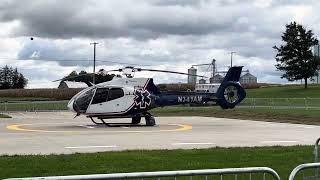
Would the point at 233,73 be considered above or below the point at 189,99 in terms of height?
above

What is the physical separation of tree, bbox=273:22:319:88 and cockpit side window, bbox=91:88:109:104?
69.1 meters

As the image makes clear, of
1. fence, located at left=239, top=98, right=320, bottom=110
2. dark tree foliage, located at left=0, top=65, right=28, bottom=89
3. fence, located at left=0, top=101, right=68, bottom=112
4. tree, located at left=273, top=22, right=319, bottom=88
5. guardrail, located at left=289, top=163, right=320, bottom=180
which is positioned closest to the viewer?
guardrail, located at left=289, top=163, right=320, bottom=180

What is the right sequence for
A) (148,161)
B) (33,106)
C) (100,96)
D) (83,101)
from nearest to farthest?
(148,161)
(83,101)
(100,96)
(33,106)

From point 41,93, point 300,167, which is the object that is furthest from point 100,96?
point 41,93

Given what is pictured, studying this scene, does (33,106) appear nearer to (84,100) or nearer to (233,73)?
(84,100)

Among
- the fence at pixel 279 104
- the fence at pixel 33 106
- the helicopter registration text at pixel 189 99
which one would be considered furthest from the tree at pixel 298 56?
the helicopter registration text at pixel 189 99

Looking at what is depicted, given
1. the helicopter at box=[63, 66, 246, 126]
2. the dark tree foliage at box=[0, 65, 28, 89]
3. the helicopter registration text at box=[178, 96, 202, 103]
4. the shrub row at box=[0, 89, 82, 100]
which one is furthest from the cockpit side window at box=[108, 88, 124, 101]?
the dark tree foliage at box=[0, 65, 28, 89]

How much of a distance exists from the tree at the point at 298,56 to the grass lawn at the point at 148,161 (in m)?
78.9

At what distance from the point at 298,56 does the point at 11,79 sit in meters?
91.2

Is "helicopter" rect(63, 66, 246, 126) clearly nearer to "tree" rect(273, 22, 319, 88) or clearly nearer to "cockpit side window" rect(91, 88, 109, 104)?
"cockpit side window" rect(91, 88, 109, 104)

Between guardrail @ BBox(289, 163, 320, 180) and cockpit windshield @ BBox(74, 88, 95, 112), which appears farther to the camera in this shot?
cockpit windshield @ BBox(74, 88, 95, 112)

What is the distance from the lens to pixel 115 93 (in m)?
26.2

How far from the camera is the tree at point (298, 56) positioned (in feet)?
296

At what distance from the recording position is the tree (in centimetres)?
9018
